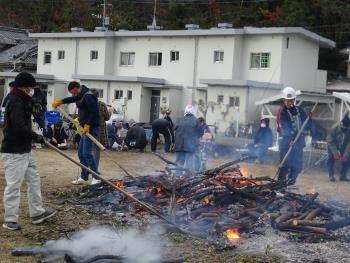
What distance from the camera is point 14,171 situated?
6.51 meters

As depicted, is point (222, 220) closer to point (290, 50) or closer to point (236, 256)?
point (236, 256)

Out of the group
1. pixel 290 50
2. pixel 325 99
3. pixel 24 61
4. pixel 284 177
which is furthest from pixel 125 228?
pixel 24 61

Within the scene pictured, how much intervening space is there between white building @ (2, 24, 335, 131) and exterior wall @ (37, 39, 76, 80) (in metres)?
0.07

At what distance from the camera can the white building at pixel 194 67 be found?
92.6 feet

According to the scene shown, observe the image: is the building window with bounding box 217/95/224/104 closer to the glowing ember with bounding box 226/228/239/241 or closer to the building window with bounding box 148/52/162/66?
the building window with bounding box 148/52/162/66

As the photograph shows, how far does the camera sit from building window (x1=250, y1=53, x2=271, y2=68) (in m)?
29.2

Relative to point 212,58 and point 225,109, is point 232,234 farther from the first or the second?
point 212,58

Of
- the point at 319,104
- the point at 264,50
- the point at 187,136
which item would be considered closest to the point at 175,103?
A: the point at 264,50

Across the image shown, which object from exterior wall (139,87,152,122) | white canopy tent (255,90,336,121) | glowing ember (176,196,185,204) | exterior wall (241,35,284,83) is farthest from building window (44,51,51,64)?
glowing ember (176,196,185,204)

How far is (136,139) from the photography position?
17.9m

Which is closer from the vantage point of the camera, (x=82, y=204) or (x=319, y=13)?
(x=82, y=204)

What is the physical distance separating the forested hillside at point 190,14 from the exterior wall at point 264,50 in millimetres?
7999

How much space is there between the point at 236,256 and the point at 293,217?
1739 millimetres

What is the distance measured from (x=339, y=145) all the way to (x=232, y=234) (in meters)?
8.10
